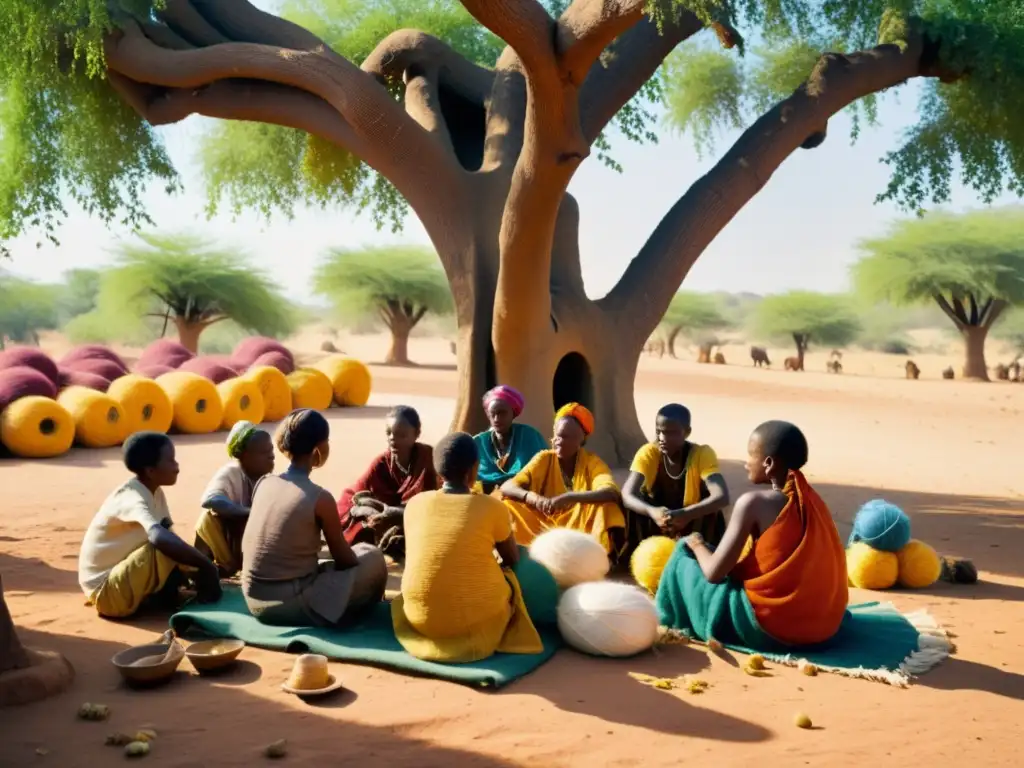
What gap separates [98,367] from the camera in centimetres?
1487

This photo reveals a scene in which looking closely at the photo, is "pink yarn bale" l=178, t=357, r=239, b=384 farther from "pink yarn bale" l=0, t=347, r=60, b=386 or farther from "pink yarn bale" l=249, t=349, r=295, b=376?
"pink yarn bale" l=0, t=347, r=60, b=386

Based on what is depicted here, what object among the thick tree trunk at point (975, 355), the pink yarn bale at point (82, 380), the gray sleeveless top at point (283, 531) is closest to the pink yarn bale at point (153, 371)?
the pink yarn bale at point (82, 380)

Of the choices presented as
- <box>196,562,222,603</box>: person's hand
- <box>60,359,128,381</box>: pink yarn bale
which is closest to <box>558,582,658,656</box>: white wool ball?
<box>196,562,222,603</box>: person's hand

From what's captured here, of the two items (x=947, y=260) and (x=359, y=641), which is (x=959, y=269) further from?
(x=359, y=641)

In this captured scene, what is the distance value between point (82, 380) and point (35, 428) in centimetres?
197

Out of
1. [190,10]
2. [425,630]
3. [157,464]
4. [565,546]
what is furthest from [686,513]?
[190,10]

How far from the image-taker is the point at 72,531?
7.95 metres

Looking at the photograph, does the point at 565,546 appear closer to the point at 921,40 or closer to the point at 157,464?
the point at 157,464

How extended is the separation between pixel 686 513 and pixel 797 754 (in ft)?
7.32

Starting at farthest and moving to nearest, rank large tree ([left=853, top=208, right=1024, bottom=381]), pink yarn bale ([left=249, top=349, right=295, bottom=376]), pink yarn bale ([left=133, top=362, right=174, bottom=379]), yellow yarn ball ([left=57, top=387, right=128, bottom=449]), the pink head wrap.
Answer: large tree ([left=853, top=208, right=1024, bottom=381])
pink yarn bale ([left=249, top=349, right=295, bottom=376])
pink yarn bale ([left=133, top=362, right=174, bottom=379])
yellow yarn ball ([left=57, top=387, right=128, bottom=449])
the pink head wrap

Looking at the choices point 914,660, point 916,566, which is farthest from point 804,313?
point 914,660

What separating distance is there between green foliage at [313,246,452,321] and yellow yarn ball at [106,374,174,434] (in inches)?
1126

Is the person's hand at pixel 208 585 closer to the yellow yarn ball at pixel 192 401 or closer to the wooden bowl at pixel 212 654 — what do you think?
the wooden bowl at pixel 212 654

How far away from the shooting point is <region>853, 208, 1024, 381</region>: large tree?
34312 mm
